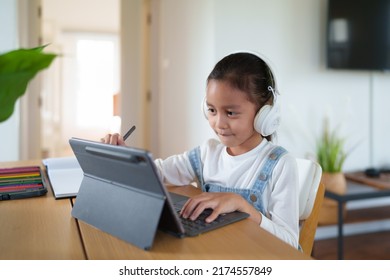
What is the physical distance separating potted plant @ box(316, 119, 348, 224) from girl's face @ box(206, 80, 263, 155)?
1.12 meters

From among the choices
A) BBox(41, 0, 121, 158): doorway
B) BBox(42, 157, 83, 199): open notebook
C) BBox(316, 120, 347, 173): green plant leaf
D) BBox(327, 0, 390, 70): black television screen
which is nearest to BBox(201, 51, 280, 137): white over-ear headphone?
BBox(42, 157, 83, 199): open notebook

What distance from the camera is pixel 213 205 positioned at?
600 millimetres

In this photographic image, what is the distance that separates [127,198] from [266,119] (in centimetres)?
38

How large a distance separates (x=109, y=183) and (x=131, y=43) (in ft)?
6.79

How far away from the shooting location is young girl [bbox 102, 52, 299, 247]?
0.75m

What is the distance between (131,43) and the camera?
249cm

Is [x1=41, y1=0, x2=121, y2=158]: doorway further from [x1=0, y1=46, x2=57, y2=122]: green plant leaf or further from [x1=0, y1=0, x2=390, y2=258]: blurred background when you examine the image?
[x1=0, y1=46, x2=57, y2=122]: green plant leaf

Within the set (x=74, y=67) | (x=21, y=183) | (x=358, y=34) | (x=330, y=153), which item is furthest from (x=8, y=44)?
(x=74, y=67)

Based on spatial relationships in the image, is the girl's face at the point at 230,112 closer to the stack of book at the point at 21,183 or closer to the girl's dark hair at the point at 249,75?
the girl's dark hair at the point at 249,75

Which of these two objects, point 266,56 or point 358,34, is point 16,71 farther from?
point 358,34

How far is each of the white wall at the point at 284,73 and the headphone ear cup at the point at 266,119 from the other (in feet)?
3.11

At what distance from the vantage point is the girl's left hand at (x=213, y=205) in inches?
23.1

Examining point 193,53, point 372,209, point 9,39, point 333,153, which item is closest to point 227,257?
point 193,53
